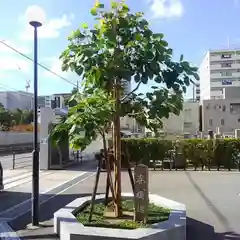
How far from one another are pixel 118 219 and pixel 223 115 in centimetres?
7485

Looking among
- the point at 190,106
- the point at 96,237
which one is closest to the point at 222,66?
the point at 190,106

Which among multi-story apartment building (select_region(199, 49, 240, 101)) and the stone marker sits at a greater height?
multi-story apartment building (select_region(199, 49, 240, 101))

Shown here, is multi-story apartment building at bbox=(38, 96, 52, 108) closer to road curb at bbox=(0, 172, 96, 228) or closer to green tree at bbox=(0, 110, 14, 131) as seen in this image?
road curb at bbox=(0, 172, 96, 228)

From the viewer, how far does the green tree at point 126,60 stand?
6309 millimetres

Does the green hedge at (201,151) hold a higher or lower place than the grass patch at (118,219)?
higher

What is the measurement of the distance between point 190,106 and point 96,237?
262 feet

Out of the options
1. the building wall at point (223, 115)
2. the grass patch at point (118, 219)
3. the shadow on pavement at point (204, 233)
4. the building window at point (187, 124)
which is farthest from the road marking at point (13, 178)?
the building window at point (187, 124)

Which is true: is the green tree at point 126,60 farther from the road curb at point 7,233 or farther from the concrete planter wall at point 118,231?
the road curb at point 7,233

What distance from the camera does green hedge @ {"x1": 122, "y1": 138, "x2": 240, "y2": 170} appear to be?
19938 mm

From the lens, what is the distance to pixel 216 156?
19984 mm

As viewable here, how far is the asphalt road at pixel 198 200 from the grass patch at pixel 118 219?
0.60 m

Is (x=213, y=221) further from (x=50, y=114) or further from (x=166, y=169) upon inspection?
(x=50, y=114)

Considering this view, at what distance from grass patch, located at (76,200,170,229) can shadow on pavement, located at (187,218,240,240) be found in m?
0.57

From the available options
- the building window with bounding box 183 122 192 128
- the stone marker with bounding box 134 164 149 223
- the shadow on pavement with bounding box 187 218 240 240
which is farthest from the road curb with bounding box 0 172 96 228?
the building window with bounding box 183 122 192 128
